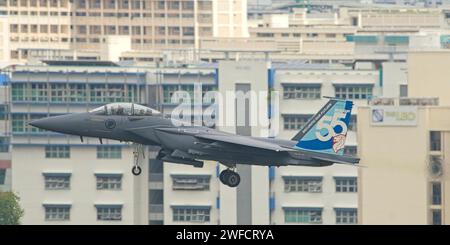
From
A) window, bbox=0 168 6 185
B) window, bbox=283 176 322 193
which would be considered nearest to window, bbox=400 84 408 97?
window, bbox=283 176 322 193

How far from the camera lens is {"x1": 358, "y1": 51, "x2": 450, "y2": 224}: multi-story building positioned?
430 feet

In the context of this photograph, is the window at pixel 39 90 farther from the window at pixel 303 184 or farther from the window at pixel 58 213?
the window at pixel 303 184

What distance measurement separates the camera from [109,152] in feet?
567

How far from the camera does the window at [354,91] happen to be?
17238cm

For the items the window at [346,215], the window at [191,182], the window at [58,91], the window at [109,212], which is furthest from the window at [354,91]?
the window at [58,91]

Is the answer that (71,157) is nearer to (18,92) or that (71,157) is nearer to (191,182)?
(18,92)

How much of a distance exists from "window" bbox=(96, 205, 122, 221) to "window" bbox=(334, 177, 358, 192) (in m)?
20.8

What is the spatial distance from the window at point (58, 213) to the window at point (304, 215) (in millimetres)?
20742

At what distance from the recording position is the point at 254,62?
560ft

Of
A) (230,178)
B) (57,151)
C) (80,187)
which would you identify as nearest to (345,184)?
(80,187)

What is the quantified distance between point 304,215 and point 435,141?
122ft

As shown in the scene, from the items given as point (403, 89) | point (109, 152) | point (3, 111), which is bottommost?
point (109, 152)
